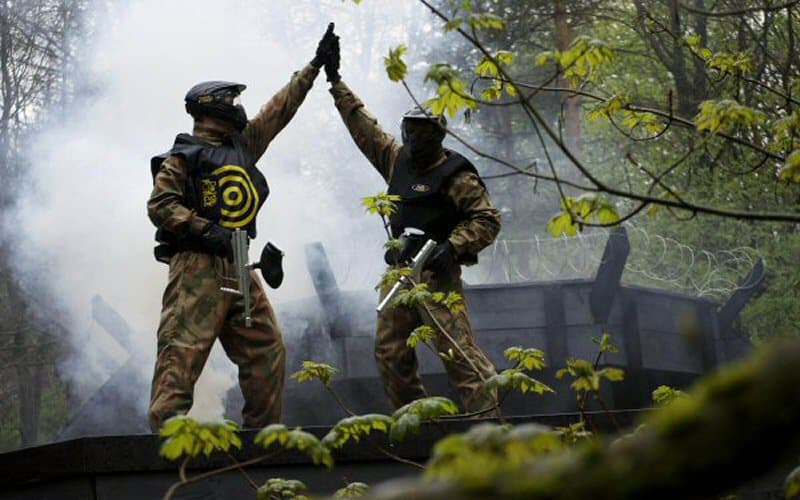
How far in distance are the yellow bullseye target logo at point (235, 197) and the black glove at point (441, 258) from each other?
95cm

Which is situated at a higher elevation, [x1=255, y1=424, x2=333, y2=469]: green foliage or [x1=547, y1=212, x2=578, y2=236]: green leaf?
[x1=547, y1=212, x2=578, y2=236]: green leaf

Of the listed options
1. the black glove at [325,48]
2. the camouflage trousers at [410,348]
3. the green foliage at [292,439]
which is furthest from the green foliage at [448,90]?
the black glove at [325,48]

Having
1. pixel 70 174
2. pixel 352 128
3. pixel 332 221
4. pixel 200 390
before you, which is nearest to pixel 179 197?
pixel 352 128

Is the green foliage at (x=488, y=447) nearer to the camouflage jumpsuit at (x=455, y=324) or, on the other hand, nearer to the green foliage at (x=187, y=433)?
the green foliage at (x=187, y=433)

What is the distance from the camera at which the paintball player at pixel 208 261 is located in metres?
6.78

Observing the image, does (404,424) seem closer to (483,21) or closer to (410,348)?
(483,21)

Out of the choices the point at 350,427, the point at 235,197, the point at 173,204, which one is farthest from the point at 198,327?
the point at 350,427

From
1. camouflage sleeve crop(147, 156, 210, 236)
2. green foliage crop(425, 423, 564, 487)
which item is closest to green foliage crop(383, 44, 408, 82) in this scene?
green foliage crop(425, 423, 564, 487)

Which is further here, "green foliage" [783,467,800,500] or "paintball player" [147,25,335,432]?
"paintball player" [147,25,335,432]

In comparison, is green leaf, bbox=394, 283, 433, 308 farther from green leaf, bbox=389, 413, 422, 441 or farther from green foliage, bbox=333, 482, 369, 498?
green leaf, bbox=389, 413, 422, 441

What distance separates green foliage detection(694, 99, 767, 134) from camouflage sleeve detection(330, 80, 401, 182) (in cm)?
363

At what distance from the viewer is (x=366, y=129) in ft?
25.2

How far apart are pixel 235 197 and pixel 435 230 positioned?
1.07m

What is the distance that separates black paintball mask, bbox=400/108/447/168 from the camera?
7336mm
